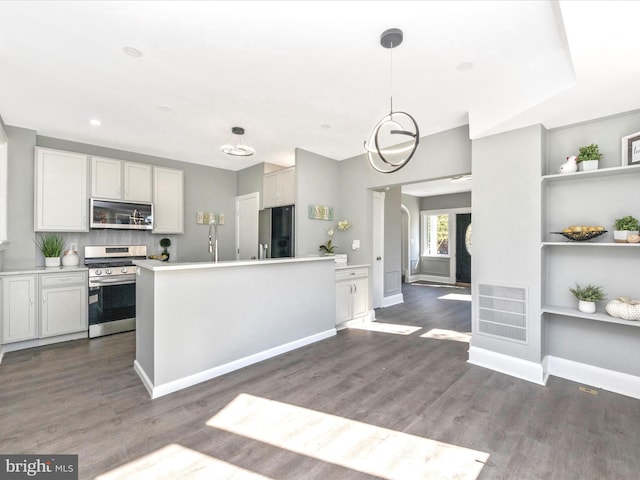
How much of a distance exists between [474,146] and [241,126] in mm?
2897

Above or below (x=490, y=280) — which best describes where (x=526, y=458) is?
below

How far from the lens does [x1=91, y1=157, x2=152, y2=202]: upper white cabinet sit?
4336mm

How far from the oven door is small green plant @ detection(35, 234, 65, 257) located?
711mm

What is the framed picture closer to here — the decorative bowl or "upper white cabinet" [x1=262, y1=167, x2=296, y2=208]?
the decorative bowl

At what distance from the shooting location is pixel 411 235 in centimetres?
941

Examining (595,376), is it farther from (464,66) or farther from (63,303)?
(63,303)

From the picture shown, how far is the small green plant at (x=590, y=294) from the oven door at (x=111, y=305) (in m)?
5.50

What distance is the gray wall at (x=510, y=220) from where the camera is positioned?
114 inches

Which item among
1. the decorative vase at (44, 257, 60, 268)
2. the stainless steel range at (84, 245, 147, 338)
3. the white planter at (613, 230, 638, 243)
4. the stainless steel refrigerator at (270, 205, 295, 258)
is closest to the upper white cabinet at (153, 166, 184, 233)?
the stainless steel range at (84, 245, 147, 338)

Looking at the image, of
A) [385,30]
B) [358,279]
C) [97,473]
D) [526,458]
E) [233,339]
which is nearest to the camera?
[97,473]

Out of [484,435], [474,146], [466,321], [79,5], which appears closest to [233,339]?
[484,435]

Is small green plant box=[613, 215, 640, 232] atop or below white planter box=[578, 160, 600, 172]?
below

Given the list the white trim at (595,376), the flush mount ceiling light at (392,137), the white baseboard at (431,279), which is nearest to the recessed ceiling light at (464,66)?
the flush mount ceiling light at (392,137)

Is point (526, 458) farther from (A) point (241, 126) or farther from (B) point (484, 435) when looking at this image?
(A) point (241, 126)
